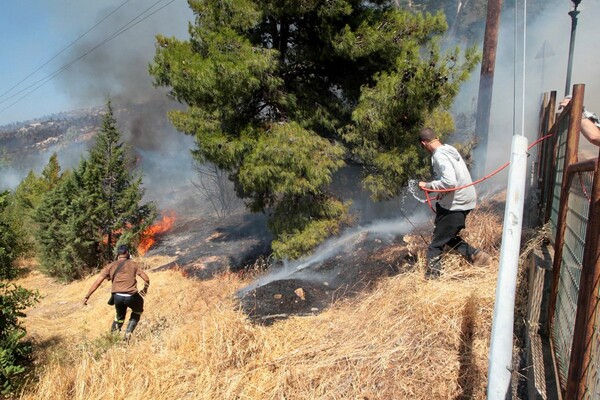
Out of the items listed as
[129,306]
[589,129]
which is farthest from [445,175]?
[129,306]

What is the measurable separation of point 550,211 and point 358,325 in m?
2.16

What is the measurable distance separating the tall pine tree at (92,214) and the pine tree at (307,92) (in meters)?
6.40

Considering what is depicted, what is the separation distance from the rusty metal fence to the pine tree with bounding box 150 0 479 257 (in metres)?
2.94

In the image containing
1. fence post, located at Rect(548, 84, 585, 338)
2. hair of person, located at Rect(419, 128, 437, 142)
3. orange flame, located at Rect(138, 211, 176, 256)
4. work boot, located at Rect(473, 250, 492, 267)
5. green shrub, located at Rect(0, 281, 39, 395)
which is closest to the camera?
fence post, located at Rect(548, 84, 585, 338)

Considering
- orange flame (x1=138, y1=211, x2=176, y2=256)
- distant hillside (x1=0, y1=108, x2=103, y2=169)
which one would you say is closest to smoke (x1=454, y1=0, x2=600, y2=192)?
orange flame (x1=138, y1=211, x2=176, y2=256)

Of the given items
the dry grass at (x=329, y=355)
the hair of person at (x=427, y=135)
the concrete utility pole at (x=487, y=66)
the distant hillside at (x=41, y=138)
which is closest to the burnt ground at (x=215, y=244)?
the dry grass at (x=329, y=355)

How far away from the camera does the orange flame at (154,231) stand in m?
13.8

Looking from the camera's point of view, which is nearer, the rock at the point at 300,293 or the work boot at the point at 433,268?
the work boot at the point at 433,268

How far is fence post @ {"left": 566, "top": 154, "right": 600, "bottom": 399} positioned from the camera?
65.1 inches

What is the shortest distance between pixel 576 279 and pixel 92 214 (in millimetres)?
12785

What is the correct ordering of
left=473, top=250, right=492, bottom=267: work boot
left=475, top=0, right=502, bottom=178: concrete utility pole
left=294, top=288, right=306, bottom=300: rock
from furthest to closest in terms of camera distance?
left=475, top=0, right=502, bottom=178: concrete utility pole < left=294, top=288, right=306, bottom=300: rock < left=473, top=250, right=492, bottom=267: work boot

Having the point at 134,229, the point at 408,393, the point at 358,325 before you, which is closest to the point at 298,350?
the point at 358,325

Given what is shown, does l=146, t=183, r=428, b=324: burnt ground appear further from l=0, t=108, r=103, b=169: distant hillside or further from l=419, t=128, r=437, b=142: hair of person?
l=0, t=108, r=103, b=169: distant hillside

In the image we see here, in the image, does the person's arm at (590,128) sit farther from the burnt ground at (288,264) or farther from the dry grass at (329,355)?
the burnt ground at (288,264)
